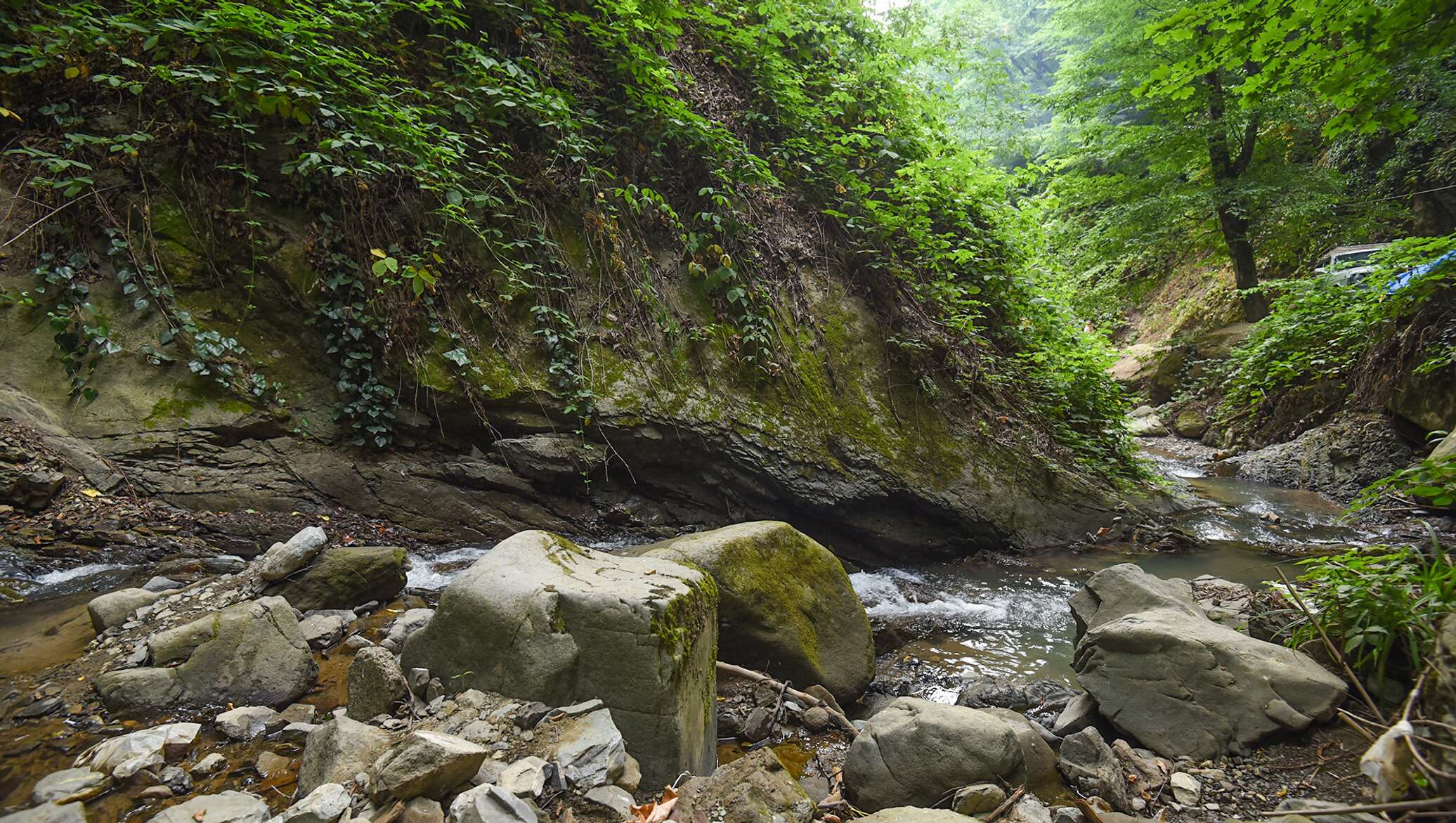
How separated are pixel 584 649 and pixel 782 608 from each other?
169 centimetres

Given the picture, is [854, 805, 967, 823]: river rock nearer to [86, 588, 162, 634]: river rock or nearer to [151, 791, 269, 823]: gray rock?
[151, 791, 269, 823]: gray rock

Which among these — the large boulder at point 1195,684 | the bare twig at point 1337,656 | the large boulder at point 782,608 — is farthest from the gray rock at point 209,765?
the bare twig at point 1337,656

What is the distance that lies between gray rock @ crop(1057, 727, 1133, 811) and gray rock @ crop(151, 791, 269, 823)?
131 inches

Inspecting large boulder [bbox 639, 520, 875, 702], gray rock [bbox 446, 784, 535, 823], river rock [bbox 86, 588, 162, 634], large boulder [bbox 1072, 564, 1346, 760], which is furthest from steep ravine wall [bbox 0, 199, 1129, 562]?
gray rock [bbox 446, 784, 535, 823]

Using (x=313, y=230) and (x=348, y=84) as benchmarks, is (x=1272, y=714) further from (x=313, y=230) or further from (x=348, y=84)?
(x=348, y=84)

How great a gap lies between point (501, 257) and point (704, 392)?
2367mm

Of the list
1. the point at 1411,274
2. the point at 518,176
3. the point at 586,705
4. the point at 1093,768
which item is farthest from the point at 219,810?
the point at 1411,274

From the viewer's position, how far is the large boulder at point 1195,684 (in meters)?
2.76

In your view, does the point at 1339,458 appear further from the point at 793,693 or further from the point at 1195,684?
the point at 793,693

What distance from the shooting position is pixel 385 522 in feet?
15.8

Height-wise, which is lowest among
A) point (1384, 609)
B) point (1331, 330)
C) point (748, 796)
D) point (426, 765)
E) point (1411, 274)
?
point (748, 796)

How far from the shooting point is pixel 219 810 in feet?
6.17

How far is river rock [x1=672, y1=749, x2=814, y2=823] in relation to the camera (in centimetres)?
216

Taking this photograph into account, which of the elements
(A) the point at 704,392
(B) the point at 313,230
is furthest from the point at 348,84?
(A) the point at 704,392
